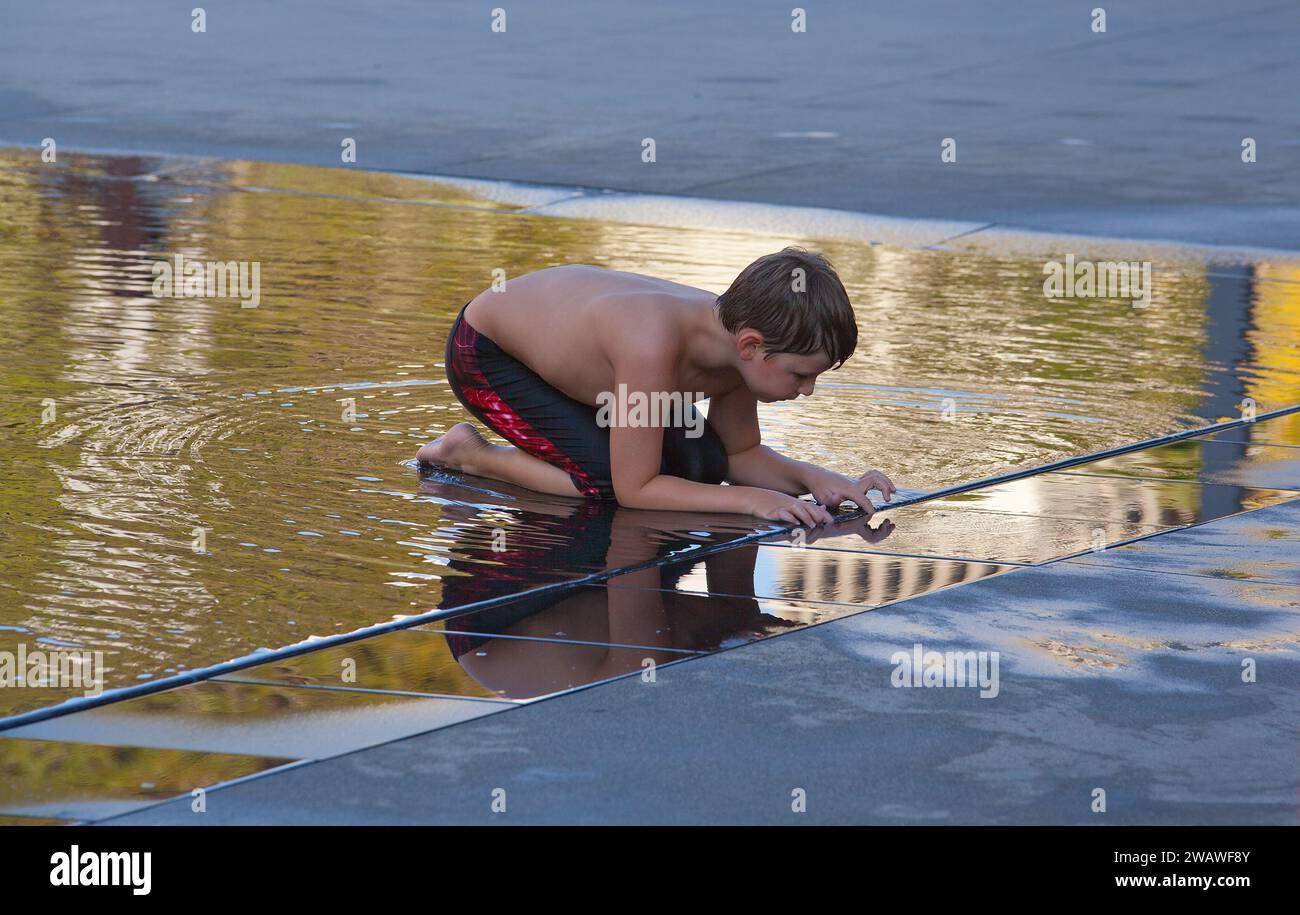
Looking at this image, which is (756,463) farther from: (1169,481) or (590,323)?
(1169,481)

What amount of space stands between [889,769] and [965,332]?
17.1ft

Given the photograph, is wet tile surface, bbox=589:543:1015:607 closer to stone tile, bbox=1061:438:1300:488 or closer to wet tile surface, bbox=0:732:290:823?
stone tile, bbox=1061:438:1300:488

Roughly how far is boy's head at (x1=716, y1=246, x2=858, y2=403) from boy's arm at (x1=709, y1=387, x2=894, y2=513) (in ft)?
1.69

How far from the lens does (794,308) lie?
17.2ft

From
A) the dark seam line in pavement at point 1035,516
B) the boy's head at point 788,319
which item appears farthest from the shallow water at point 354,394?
the boy's head at point 788,319

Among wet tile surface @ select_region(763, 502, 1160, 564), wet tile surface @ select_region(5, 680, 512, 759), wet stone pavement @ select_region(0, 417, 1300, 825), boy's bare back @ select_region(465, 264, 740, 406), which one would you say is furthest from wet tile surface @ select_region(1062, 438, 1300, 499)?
wet tile surface @ select_region(5, 680, 512, 759)

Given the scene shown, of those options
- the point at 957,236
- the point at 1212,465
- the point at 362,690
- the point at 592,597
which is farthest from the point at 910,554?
the point at 957,236

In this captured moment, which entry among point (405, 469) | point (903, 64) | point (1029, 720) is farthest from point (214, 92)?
point (1029, 720)

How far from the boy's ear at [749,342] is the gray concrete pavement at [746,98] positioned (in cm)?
699

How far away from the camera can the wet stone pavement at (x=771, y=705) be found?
361cm

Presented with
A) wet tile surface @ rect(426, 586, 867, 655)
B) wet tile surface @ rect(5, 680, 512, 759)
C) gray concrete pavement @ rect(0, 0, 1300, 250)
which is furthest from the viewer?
gray concrete pavement @ rect(0, 0, 1300, 250)

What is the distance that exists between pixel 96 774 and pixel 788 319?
2294 mm

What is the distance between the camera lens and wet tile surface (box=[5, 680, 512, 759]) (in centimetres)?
382
